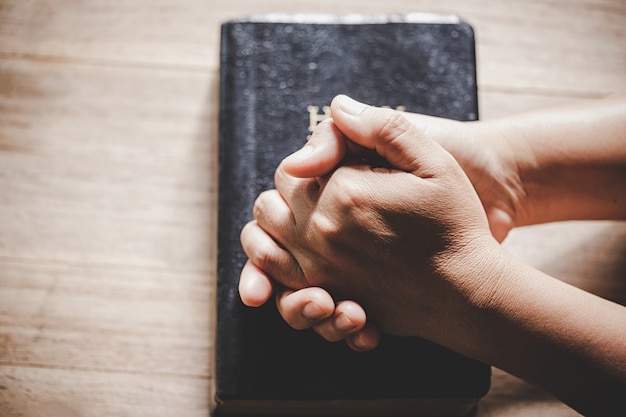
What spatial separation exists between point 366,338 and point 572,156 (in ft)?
1.00

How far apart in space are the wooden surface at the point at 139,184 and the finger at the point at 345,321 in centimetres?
20

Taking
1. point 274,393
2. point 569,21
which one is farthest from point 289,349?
point 569,21

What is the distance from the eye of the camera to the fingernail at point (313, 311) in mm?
521

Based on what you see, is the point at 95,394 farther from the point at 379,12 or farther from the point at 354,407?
the point at 379,12

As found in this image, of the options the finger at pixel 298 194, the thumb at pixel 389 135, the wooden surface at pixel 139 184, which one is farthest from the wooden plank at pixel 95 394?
the thumb at pixel 389 135

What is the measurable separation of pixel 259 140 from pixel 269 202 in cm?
10

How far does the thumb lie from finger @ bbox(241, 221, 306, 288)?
0.45 feet

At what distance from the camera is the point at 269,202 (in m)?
0.58

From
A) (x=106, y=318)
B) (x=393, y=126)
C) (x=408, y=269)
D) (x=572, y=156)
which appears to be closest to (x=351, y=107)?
(x=393, y=126)

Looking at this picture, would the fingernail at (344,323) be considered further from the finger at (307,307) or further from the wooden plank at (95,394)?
the wooden plank at (95,394)

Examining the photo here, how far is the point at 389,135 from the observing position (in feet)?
1.67

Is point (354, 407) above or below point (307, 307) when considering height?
below

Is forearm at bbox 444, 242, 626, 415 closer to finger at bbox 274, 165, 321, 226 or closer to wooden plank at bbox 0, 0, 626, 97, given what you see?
finger at bbox 274, 165, 321, 226

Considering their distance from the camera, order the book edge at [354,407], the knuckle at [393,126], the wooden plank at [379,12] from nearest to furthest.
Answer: the knuckle at [393,126], the book edge at [354,407], the wooden plank at [379,12]
